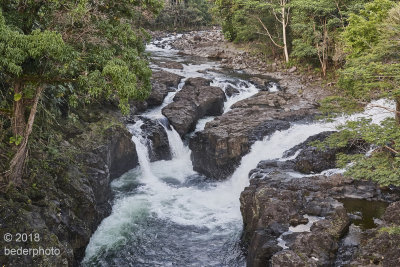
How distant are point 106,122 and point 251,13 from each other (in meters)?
25.9

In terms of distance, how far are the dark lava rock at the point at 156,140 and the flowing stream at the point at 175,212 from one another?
31 cm

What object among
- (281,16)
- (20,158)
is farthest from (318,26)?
(20,158)

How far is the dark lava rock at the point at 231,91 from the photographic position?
2621 centimetres

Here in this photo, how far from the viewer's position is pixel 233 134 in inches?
719

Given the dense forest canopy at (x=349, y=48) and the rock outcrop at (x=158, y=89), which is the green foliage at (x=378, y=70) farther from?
the rock outcrop at (x=158, y=89)

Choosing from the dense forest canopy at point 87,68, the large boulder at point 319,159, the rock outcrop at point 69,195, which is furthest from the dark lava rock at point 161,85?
the large boulder at point 319,159

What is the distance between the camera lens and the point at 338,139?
1184 cm

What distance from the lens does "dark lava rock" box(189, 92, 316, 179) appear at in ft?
58.6

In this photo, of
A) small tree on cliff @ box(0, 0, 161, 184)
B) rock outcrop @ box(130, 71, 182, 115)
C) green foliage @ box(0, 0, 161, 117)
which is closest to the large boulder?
small tree on cliff @ box(0, 0, 161, 184)

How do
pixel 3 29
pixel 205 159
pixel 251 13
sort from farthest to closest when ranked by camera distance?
pixel 251 13 → pixel 205 159 → pixel 3 29

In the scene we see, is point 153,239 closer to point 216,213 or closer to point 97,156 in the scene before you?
point 216,213

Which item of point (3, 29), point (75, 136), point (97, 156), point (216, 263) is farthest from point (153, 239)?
point (3, 29)

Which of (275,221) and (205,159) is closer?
(275,221)

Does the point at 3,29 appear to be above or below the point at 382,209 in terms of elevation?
above
